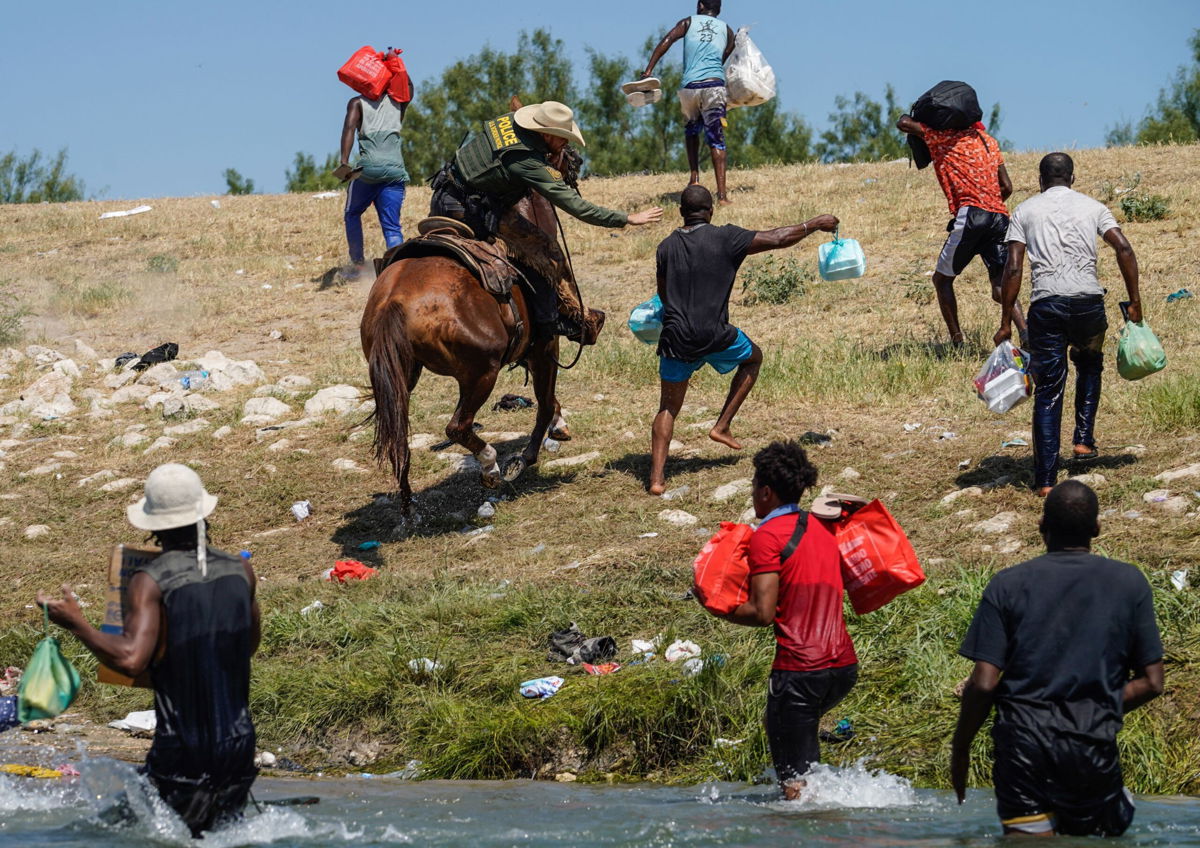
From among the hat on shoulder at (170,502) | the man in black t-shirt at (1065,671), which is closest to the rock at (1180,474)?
the man in black t-shirt at (1065,671)

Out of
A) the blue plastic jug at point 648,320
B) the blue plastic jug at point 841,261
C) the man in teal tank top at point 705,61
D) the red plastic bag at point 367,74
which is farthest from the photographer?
the man in teal tank top at point 705,61

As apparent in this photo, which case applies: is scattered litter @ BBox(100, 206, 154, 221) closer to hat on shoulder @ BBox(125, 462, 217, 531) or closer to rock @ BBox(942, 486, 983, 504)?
rock @ BBox(942, 486, 983, 504)

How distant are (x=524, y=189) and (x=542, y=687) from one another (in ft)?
12.8

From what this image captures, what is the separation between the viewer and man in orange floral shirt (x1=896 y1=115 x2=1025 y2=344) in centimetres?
1046

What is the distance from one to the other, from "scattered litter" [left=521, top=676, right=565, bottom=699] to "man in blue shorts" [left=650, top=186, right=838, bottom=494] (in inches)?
106

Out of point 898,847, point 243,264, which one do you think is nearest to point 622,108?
point 243,264

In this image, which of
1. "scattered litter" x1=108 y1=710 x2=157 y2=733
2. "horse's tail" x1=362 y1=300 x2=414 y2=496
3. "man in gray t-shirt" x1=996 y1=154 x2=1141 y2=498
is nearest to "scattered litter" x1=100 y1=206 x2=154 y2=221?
"horse's tail" x1=362 y1=300 x2=414 y2=496

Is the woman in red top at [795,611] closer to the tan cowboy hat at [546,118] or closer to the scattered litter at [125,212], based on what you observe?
the tan cowboy hat at [546,118]

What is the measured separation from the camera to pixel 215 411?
38.4 feet

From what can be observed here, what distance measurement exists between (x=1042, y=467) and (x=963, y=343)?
12.7 ft

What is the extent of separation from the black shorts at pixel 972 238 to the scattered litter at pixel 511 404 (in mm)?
3315

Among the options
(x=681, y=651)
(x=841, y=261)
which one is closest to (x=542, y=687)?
(x=681, y=651)

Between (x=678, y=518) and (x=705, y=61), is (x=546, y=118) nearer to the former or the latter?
(x=678, y=518)

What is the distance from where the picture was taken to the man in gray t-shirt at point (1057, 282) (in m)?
7.40
